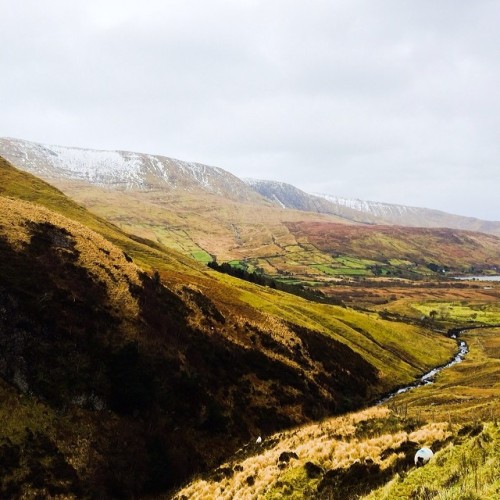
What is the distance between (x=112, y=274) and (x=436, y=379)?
3102 inches

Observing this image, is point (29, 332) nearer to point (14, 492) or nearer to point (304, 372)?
point (14, 492)

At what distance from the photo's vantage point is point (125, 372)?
5019 cm

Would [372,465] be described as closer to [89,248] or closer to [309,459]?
[309,459]

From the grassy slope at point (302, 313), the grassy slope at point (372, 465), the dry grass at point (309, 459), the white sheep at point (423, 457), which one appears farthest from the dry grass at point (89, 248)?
the white sheep at point (423, 457)

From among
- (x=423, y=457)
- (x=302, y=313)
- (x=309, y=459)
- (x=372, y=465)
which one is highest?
(x=423, y=457)

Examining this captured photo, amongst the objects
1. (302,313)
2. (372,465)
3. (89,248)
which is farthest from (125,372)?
(302,313)

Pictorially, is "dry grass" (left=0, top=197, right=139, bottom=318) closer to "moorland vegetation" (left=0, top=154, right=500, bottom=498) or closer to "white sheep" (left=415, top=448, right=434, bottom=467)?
"moorland vegetation" (left=0, top=154, right=500, bottom=498)

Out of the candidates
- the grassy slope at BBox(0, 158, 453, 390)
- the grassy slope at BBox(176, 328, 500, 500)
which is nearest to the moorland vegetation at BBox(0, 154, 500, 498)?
the grassy slope at BBox(176, 328, 500, 500)

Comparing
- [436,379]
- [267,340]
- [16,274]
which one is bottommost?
[436,379]

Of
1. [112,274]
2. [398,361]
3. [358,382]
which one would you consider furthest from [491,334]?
[112,274]

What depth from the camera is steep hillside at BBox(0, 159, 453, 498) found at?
3925cm

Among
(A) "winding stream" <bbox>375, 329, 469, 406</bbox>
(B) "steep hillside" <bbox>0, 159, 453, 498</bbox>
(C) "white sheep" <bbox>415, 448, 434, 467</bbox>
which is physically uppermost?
(C) "white sheep" <bbox>415, 448, 434, 467</bbox>

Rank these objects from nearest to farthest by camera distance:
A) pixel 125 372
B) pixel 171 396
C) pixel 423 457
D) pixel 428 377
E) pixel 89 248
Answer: pixel 423 457 < pixel 125 372 < pixel 171 396 < pixel 89 248 < pixel 428 377

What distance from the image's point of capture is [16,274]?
2180 inches
